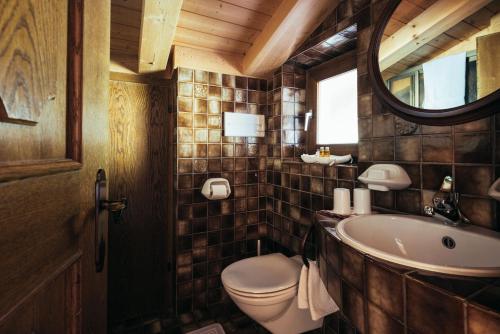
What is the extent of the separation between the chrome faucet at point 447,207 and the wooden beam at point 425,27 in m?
0.64

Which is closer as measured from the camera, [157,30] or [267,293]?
[267,293]

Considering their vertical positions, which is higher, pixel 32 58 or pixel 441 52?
pixel 441 52

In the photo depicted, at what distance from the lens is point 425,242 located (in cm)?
90

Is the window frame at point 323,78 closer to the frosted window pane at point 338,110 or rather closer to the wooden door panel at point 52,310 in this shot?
the frosted window pane at point 338,110

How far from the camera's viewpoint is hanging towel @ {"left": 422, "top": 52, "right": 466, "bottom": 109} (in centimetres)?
92

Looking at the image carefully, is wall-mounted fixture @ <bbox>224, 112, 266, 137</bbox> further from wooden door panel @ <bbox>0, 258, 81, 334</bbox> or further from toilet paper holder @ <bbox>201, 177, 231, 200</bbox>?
wooden door panel @ <bbox>0, 258, 81, 334</bbox>

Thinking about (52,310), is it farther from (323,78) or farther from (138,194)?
(323,78)

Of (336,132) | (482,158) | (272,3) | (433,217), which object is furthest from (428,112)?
(272,3)

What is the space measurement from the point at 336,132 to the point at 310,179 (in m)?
0.45

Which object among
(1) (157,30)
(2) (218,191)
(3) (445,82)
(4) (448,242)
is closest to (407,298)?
(4) (448,242)

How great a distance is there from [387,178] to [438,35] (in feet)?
2.13

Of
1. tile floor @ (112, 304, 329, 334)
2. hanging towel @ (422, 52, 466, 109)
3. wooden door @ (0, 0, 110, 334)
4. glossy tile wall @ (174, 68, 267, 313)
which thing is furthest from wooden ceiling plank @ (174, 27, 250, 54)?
tile floor @ (112, 304, 329, 334)

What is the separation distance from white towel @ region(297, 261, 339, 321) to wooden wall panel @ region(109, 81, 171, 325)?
130 cm

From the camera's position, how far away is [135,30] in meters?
1.67
